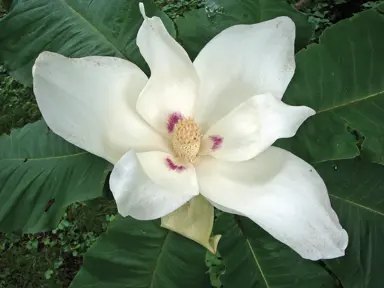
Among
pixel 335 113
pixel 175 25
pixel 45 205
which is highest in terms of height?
pixel 175 25

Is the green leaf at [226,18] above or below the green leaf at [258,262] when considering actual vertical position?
above

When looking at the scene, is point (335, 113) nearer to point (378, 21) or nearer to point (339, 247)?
point (378, 21)

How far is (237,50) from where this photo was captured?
1035mm

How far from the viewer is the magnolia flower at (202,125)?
2.97 ft

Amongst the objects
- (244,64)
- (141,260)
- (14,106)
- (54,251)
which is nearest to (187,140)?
(244,64)

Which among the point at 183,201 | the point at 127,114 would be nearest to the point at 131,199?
the point at 183,201

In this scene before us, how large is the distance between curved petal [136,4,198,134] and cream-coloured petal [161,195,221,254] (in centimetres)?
20

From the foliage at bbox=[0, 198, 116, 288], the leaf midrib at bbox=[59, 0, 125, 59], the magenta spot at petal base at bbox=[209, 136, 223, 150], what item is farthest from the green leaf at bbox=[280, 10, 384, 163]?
the foliage at bbox=[0, 198, 116, 288]

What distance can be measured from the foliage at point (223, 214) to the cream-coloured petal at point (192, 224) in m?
0.19

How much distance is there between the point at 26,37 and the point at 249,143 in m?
0.54

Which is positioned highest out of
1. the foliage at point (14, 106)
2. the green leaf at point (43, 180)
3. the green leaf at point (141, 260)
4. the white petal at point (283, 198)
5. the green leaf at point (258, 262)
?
the white petal at point (283, 198)

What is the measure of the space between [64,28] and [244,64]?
411 millimetres

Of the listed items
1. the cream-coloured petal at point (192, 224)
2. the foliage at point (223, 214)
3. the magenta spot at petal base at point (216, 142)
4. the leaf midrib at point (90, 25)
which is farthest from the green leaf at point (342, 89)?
the leaf midrib at point (90, 25)

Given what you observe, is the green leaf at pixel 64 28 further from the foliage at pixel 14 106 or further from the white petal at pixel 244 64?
the foliage at pixel 14 106
